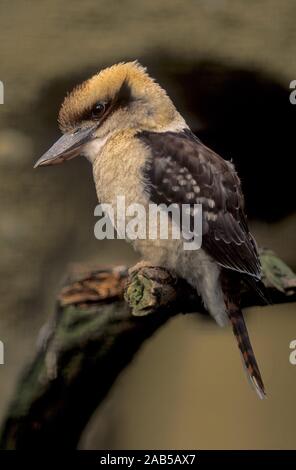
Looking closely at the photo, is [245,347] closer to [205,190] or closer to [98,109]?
[205,190]

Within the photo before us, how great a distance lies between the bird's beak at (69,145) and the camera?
1.55 m

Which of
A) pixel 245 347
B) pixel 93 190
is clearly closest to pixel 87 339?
pixel 245 347

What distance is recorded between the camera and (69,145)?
61.1 inches

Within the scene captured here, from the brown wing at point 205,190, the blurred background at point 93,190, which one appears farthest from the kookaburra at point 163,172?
the blurred background at point 93,190

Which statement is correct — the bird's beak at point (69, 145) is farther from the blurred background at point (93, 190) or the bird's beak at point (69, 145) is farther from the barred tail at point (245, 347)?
the barred tail at point (245, 347)

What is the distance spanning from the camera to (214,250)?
1475 mm

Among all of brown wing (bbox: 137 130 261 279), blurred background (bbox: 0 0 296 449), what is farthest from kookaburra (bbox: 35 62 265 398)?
blurred background (bbox: 0 0 296 449)

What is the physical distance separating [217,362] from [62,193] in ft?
1.45

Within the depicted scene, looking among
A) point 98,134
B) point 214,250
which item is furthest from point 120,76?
point 214,250

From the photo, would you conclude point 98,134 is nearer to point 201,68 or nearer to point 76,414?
point 201,68

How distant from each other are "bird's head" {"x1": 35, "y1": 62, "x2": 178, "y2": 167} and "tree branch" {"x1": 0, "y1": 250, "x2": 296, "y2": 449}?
0.81 ft

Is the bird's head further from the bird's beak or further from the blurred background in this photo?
the blurred background

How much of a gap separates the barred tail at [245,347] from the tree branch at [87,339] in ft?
0.18

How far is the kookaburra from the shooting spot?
148 cm
